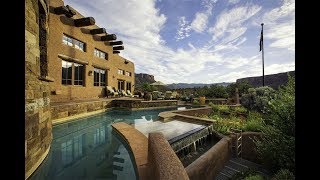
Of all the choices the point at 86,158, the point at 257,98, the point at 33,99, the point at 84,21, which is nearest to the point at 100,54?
the point at 84,21

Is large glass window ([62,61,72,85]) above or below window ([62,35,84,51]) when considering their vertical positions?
below

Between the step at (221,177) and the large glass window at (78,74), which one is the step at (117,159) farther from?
the large glass window at (78,74)

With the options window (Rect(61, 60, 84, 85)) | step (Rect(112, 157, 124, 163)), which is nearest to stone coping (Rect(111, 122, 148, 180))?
step (Rect(112, 157, 124, 163))

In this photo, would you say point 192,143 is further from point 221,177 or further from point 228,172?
point 221,177

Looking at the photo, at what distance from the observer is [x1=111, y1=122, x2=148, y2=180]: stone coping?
156 inches

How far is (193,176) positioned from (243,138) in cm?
382

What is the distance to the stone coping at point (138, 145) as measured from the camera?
3.97 metres

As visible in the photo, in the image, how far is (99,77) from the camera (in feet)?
60.0

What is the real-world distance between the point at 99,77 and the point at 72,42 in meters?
4.75

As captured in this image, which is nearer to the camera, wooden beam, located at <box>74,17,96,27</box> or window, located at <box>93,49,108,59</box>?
wooden beam, located at <box>74,17,96,27</box>

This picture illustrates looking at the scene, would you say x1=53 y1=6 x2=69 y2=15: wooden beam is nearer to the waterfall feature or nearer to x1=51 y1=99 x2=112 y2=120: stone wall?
x1=51 y1=99 x2=112 y2=120: stone wall

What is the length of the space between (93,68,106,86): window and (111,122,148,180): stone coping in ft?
37.8
